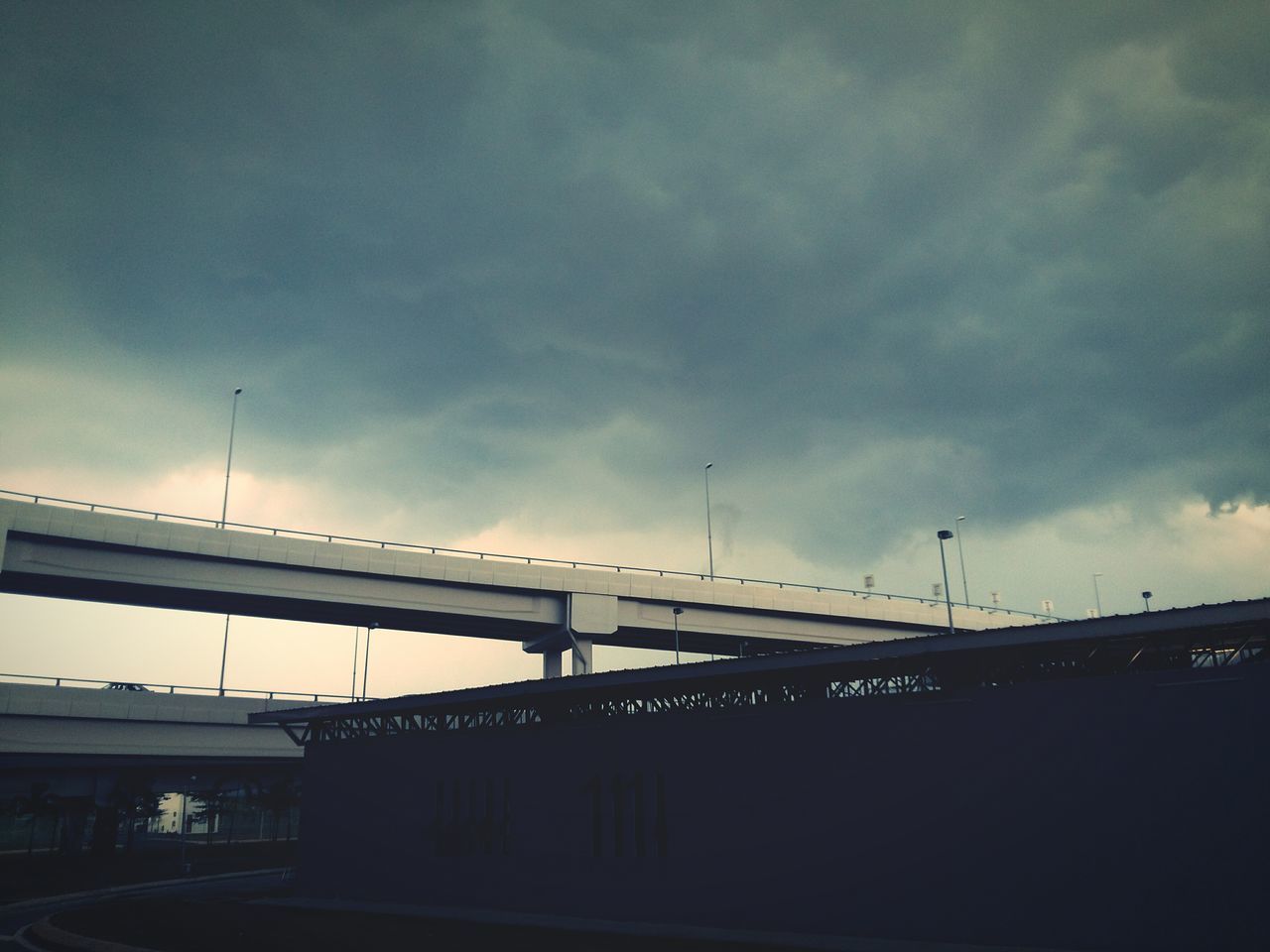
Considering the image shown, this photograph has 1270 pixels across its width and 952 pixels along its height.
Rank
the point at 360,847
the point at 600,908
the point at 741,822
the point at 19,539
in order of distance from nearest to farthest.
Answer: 1. the point at 741,822
2. the point at 600,908
3. the point at 360,847
4. the point at 19,539

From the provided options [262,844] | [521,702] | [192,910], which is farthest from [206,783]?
[521,702]

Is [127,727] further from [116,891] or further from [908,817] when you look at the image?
[908,817]

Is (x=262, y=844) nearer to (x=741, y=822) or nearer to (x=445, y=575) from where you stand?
(x=445, y=575)

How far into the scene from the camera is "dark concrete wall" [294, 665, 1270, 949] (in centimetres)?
2130

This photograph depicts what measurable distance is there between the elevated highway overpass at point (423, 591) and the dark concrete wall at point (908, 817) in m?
24.6

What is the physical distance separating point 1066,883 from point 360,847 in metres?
28.8

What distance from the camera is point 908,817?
82.0 feet

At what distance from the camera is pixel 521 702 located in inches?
1393

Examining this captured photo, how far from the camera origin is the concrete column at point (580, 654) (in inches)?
2453

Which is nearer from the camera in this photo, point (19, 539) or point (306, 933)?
point (306, 933)

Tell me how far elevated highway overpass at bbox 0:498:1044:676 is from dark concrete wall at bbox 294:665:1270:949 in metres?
24.6

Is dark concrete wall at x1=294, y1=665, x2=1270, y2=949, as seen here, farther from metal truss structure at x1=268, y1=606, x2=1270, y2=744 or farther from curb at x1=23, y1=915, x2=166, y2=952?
curb at x1=23, y1=915, x2=166, y2=952

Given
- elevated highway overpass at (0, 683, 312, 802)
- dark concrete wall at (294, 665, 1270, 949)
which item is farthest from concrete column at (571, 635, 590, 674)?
dark concrete wall at (294, 665, 1270, 949)

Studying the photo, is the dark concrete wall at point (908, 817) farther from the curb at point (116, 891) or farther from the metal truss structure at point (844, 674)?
the curb at point (116, 891)
